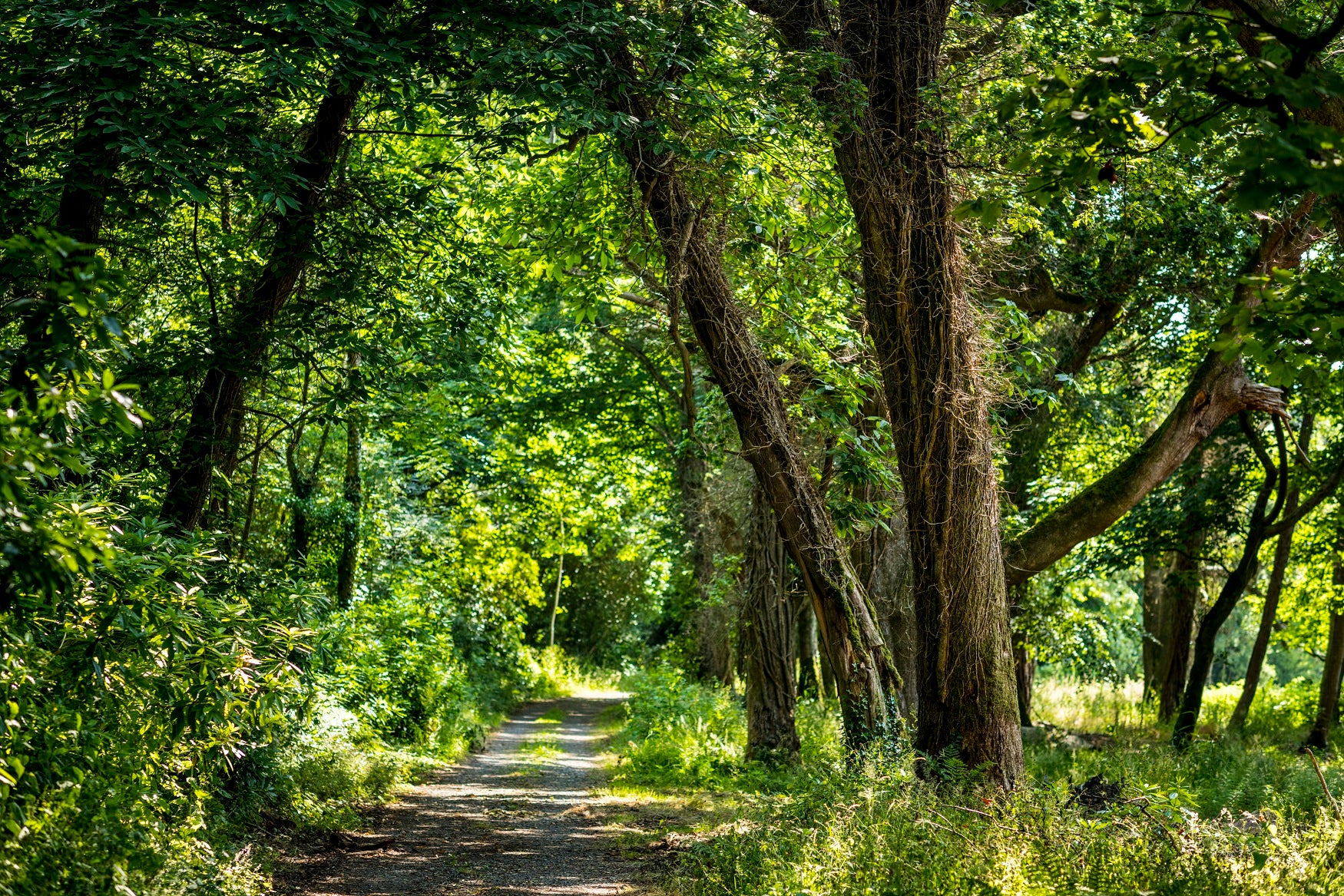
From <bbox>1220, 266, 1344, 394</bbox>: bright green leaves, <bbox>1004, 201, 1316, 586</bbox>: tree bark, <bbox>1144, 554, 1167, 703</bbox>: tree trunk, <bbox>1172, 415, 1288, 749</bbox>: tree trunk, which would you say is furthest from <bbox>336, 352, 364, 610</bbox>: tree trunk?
<bbox>1144, 554, 1167, 703</bbox>: tree trunk

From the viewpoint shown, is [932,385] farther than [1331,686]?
No

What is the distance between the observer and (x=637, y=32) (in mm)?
7000

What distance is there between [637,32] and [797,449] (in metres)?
3.86

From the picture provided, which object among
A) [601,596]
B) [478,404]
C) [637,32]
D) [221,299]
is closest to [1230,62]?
[637,32]

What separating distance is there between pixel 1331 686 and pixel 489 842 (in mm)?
13484

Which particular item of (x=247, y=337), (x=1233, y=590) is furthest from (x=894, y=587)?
(x=247, y=337)

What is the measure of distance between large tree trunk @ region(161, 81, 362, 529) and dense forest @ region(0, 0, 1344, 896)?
0.04 m

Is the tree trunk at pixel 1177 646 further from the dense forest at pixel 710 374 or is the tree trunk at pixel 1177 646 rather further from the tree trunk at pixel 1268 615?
the dense forest at pixel 710 374

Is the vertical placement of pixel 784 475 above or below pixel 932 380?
below

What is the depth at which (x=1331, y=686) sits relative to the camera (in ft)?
52.0

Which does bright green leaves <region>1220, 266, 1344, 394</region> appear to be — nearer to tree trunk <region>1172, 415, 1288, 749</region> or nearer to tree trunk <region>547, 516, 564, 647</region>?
tree trunk <region>1172, 415, 1288, 749</region>

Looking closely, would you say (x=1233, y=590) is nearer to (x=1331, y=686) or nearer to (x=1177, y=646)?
(x=1331, y=686)

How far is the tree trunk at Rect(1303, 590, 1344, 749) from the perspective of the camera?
15453 mm

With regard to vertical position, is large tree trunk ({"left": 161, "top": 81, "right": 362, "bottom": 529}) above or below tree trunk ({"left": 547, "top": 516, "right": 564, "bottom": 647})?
above
